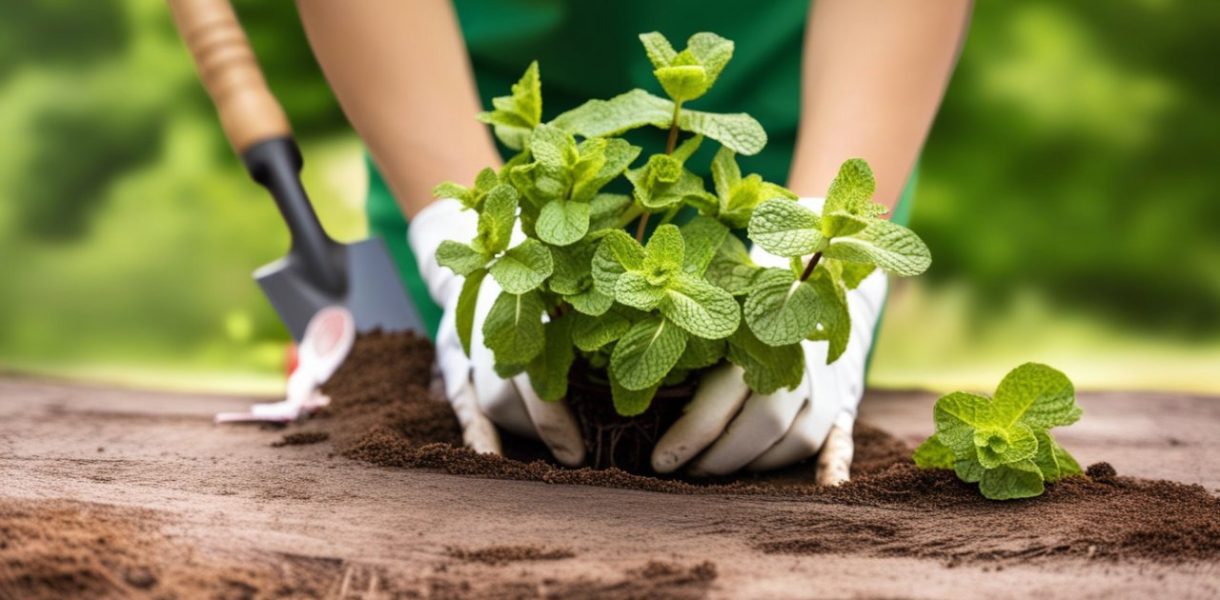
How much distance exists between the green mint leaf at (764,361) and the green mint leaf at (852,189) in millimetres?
148

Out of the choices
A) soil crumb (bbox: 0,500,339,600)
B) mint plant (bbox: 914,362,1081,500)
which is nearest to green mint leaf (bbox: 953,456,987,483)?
mint plant (bbox: 914,362,1081,500)

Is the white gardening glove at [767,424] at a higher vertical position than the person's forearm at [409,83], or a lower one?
lower

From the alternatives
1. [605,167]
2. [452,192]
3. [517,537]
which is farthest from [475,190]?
[517,537]

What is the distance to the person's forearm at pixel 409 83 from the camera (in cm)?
160

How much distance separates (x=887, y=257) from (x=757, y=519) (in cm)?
25

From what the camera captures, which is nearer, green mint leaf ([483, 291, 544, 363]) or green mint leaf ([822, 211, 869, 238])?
green mint leaf ([822, 211, 869, 238])

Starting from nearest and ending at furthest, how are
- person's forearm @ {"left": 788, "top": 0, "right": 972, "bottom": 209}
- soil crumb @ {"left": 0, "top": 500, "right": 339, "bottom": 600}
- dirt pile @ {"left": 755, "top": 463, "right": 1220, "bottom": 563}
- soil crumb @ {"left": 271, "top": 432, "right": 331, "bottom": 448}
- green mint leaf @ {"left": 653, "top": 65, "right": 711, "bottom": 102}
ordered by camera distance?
soil crumb @ {"left": 0, "top": 500, "right": 339, "bottom": 600} → dirt pile @ {"left": 755, "top": 463, "right": 1220, "bottom": 563} → green mint leaf @ {"left": 653, "top": 65, "right": 711, "bottom": 102} → soil crumb @ {"left": 271, "top": 432, "right": 331, "bottom": 448} → person's forearm @ {"left": 788, "top": 0, "right": 972, "bottom": 209}

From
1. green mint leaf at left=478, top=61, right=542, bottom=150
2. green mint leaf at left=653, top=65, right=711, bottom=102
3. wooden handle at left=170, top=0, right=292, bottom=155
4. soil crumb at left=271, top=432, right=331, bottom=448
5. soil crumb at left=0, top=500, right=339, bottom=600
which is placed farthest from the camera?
wooden handle at left=170, top=0, right=292, bottom=155

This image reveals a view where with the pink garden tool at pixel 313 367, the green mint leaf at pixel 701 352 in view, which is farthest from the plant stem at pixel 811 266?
the pink garden tool at pixel 313 367

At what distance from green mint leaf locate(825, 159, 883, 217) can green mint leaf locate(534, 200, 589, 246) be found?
0.21m

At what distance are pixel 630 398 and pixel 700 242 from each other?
16 centimetres

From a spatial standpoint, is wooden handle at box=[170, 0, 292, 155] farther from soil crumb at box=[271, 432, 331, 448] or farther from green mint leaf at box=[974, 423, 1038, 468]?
green mint leaf at box=[974, 423, 1038, 468]

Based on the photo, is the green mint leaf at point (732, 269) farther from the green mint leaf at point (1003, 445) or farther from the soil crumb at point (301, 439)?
the soil crumb at point (301, 439)

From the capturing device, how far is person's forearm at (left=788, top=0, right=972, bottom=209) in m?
1.51
